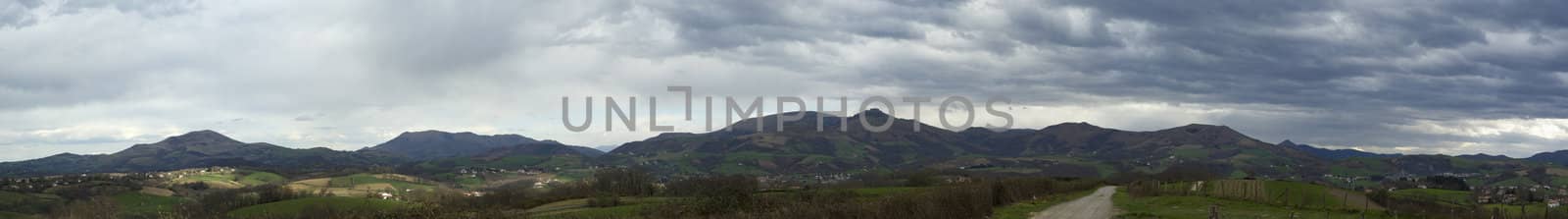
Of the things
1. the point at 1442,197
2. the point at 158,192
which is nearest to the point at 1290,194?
the point at 1442,197

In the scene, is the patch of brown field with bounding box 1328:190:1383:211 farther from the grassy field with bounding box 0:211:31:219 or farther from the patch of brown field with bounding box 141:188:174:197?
the patch of brown field with bounding box 141:188:174:197

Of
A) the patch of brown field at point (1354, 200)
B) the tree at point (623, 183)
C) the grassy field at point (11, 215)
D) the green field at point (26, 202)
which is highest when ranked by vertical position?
the patch of brown field at point (1354, 200)

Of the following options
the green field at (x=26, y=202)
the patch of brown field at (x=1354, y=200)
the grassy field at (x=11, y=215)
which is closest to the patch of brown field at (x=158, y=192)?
the green field at (x=26, y=202)

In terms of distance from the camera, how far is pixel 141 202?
14562 cm

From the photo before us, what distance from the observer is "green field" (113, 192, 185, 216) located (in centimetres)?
13288

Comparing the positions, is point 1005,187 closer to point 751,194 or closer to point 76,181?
point 751,194

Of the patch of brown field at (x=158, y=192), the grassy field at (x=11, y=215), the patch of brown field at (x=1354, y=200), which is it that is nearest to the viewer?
the patch of brown field at (x=1354, y=200)

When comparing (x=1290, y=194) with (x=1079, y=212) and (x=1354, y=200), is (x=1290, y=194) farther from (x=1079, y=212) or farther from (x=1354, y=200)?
(x=1079, y=212)

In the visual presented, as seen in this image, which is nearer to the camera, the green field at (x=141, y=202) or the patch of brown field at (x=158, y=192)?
the green field at (x=141, y=202)

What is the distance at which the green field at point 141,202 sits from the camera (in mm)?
132875

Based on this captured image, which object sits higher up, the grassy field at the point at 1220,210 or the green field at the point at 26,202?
the grassy field at the point at 1220,210

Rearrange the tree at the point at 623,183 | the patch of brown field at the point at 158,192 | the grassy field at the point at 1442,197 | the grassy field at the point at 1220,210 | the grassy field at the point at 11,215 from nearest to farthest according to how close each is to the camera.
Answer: the grassy field at the point at 1220,210, the grassy field at the point at 1442,197, the tree at the point at 623,183, the grassy field at the point at 11,215, the patch of brown field at the point at 158,192

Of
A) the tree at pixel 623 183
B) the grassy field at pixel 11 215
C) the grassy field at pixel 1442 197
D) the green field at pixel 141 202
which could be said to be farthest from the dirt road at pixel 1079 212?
the grassy field at pixel 11 215

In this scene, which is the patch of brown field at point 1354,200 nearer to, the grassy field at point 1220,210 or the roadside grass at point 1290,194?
the roadside grass at point 1290,194
